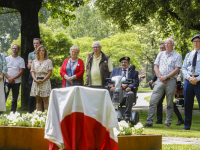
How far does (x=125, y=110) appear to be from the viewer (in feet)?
31.2

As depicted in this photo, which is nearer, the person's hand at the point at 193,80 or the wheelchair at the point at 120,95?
the person's hand at the point at 193,80

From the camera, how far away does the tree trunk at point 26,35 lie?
15.7 m

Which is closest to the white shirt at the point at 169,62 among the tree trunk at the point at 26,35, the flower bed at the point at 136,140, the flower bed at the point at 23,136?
the flower bed at the point at 136,140

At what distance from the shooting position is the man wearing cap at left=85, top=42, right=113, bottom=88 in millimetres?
10297

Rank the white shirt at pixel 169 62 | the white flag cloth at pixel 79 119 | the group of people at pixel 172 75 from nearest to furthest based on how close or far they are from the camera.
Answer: the white flag cloth at pixel 79 119
the group of people at pixel 172 75
the white shirt at pixel 169 62

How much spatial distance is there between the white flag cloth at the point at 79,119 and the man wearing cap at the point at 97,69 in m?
5.25

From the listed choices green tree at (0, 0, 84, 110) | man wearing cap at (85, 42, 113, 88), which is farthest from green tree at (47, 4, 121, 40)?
man wearing cap at (85, 42, 113, 88)

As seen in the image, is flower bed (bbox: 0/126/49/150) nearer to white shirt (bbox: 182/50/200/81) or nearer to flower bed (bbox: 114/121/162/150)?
flower bed (bbox: 114/121/162/150)

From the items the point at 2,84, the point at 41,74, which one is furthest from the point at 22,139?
the point at 41,74

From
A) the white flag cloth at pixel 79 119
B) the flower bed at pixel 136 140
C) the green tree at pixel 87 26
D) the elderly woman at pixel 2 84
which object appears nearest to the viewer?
the white flag cloth at pixel 79 119

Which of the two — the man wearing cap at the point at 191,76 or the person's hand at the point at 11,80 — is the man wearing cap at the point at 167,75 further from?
the person's hand at the point at 11,80

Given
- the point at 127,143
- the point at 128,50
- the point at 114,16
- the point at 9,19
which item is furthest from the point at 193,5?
the point at 9,19

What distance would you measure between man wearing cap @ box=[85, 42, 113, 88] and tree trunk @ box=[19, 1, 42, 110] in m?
5.80

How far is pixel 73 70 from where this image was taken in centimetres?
1051
